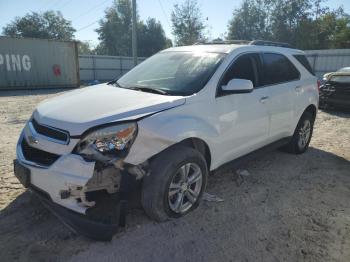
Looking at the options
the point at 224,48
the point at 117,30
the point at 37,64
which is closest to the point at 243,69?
the point at 224,48

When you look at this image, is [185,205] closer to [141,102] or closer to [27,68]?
[141,102]

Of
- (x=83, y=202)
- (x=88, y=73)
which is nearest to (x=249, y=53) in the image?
(x=83, y=202)

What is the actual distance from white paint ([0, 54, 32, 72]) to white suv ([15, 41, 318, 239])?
50.9 feet

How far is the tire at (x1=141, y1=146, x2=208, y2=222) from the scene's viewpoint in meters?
2.94

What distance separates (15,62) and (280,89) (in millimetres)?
16799

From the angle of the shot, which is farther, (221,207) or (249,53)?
(249,53)

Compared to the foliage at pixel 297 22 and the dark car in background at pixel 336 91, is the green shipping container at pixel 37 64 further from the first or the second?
the foliage at pixel 297 22

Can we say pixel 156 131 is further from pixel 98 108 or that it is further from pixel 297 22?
pixel 297 22

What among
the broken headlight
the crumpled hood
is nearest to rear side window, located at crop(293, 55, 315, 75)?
the crumpled hood

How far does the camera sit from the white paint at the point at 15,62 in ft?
55.6

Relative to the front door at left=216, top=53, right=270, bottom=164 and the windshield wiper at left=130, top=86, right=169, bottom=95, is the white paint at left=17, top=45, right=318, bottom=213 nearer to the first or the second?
the front door at left=216, top=53, right=270, bottom=164

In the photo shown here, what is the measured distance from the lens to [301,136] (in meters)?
5.45

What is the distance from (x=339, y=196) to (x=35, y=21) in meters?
64.0

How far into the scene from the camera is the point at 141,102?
10.0ft
